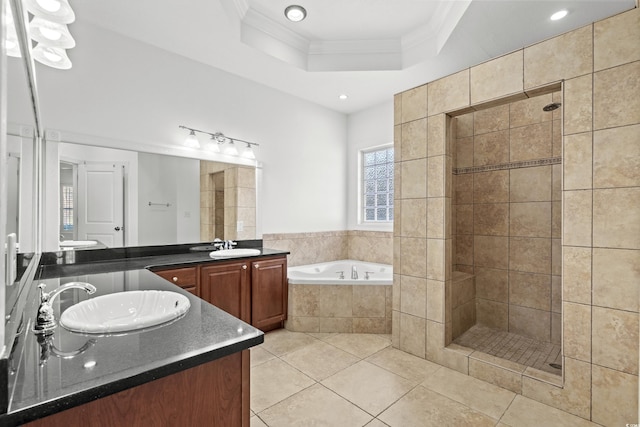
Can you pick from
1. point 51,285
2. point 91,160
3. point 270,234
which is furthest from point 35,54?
point 270,234

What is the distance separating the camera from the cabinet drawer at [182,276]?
96.8 inches

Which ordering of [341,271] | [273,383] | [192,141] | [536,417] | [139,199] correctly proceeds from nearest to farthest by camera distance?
[536,417] → [273,383] → [139,199] → [192,141] → [341,271]

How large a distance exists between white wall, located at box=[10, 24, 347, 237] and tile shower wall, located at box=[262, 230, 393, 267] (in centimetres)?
12

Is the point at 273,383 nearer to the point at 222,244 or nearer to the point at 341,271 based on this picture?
the point at 222,244

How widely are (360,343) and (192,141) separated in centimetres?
261

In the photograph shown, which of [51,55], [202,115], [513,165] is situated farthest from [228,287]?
[513,165]

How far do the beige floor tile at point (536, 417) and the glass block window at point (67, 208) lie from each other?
10.9 ft

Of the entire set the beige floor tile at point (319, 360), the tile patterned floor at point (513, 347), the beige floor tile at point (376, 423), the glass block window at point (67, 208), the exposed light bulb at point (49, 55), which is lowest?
the beige floor tile at point (376, 423)

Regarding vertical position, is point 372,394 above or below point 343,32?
below

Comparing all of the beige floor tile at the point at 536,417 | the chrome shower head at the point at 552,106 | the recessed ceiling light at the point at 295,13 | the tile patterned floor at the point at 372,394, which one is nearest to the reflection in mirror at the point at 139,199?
the tile patterned floor at the point at 372,394

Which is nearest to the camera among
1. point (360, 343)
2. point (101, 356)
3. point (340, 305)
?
point (101, 356)

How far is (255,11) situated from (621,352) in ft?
11.7

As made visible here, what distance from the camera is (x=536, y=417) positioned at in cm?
186

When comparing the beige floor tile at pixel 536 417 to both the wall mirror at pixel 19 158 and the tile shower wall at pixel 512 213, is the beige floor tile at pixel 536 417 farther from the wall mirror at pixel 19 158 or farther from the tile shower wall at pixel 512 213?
the wall mirror at pixel 19 158
